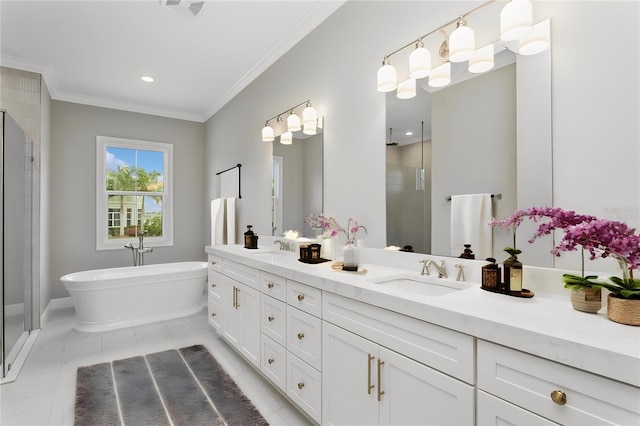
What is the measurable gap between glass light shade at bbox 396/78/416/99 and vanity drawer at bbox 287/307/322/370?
1.41 m

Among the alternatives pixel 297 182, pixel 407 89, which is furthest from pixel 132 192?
pixel 407 89

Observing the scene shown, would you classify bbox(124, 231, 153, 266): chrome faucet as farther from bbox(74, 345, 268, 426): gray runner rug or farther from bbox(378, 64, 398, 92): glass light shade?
bbox(378, 64, 398, 92): glass light shade

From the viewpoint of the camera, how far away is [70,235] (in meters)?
4.47

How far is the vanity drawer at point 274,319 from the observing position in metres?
2.05

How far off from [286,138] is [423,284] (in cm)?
195

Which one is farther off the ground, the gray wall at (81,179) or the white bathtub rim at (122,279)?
the gray wall at (81,179)

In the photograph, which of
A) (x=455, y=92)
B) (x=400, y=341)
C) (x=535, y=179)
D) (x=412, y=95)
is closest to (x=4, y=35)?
(x=412, y=95)

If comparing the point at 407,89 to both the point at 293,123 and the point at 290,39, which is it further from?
the point at 290,39

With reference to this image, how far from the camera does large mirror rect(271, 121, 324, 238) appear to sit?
277cm

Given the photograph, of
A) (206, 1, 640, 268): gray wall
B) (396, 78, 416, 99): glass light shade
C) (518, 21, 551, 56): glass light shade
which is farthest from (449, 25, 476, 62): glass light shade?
(396, 78, 416, 99): glass light shade

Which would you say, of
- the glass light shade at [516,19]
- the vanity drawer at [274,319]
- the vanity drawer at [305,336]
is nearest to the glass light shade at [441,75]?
the glass light shade at [516,19]

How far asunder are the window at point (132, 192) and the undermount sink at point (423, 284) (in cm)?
437

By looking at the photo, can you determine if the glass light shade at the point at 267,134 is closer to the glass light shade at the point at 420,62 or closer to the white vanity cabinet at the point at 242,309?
the white vanity cabinet at the point at 242,309

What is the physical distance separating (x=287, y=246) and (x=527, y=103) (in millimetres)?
2134
